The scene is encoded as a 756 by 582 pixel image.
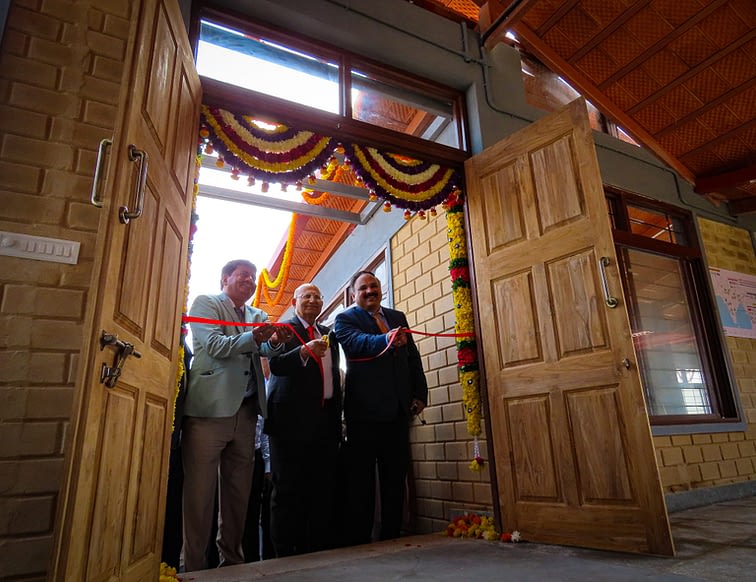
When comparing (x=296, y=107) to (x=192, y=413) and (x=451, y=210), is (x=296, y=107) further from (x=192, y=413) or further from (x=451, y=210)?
(x=192, y=413)

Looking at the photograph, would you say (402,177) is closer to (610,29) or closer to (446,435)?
(446,435)

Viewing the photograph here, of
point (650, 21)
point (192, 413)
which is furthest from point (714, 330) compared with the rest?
point (192, 413)

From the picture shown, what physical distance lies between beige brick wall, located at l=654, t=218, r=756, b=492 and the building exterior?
15 millimetres

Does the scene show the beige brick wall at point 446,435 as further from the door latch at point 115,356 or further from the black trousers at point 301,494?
the door latch at point 115,356

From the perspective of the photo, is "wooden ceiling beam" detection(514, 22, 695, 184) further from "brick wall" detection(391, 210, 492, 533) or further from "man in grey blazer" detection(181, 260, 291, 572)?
"man in grey blazer" detection(181, 260, 291, 572)

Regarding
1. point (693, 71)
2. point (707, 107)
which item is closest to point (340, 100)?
point (693, 71)

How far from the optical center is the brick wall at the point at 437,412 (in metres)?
3.17

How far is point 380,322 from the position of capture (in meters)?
3.21

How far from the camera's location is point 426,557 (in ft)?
7.57

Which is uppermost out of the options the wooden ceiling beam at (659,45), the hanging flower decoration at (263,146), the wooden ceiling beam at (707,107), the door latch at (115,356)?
the wooden ceiling beam at (659,45)

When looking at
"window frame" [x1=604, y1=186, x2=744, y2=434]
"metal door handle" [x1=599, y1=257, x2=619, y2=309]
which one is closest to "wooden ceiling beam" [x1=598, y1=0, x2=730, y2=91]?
"window frame" [x1=604, y1=186, x2=744, y2=434]

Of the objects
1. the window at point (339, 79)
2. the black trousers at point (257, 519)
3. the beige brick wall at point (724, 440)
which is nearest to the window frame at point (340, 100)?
the window at point (339, 79)

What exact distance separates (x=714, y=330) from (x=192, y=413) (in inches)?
174

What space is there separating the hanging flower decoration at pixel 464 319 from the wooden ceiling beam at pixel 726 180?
9.68ft
